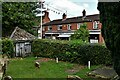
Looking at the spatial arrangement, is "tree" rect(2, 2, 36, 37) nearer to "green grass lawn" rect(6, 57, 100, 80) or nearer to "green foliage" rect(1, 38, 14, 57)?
"green foliage" rect(1, 38, 14, 57)

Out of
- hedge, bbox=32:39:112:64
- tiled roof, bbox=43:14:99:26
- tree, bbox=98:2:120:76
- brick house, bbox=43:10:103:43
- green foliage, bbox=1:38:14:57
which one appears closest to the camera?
tree, bbox=98:2:120:76

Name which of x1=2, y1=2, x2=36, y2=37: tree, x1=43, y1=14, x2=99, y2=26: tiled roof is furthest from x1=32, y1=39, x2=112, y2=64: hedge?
x1=43, y1=14, x2=99, y2=26: tiled roof

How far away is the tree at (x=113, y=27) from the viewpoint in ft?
35.3

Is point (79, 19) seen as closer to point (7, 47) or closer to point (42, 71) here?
point (7, 47)

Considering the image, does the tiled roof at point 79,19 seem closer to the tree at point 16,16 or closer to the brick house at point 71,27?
the brick house at point 71,27

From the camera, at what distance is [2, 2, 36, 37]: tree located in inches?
1499

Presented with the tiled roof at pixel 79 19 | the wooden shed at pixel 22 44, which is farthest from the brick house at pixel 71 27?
the wooden shed at pixel 22 44

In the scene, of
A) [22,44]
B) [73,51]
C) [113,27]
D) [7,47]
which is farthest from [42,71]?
[22,44]

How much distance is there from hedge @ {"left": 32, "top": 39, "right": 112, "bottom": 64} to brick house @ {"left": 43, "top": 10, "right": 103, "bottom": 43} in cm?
1500

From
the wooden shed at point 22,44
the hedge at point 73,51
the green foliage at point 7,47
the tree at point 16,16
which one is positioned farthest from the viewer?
the tree at point 16,16

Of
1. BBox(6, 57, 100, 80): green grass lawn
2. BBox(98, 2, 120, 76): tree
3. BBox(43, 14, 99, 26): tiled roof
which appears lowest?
BBox(6, 57, 100, 80): green grass lawn

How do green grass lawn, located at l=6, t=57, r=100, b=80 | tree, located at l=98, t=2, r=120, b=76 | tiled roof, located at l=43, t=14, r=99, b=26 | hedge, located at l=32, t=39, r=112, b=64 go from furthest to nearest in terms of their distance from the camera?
tiled roof, located at l=43, t=14, r=99, b=26
hedge, located at l=32, t=39, r=112, b=64
green grass lawn, located at l=6, t=57, r=100, b=80
tree, located at l=98, t=2, r=120, b=76

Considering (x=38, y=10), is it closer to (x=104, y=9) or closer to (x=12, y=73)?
(x=12, y=73)

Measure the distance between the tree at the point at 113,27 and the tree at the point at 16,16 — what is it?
2735 cm
